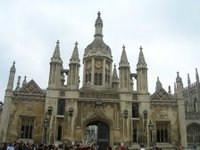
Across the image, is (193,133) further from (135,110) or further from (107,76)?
(107,76)

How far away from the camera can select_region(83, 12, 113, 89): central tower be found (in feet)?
141

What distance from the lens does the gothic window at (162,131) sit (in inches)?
1494

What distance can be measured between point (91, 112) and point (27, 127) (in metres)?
8.55

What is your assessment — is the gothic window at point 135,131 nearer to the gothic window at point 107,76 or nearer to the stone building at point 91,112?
the stone building at point 91,112

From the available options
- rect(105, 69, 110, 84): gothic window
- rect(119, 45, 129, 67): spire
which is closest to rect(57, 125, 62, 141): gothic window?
rect(105, 69, 110, 84): gothic window

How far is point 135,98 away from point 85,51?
40.3 ft

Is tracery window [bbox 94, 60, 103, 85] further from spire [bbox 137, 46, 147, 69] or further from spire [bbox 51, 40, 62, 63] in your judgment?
spire [bbox 51, 40, 62, 63]

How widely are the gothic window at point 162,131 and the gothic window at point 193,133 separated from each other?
66.5ft

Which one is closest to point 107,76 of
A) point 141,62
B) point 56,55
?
point 141,62

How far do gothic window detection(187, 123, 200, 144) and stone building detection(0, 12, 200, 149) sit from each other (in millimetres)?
19618

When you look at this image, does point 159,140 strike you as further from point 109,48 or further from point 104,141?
point 109,48

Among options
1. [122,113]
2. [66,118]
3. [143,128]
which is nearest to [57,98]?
[66,118]

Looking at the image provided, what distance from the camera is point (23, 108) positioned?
36.8m

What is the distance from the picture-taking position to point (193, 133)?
56.8m
